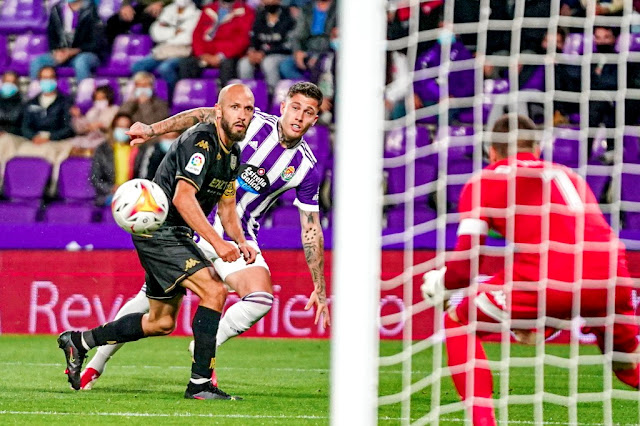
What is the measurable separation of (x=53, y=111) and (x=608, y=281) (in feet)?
25.8

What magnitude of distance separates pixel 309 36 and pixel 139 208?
253 inches

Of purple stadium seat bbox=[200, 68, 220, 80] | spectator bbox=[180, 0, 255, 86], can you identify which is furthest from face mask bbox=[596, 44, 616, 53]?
purple stadium seat bbox=[200, 68, 220, 80]

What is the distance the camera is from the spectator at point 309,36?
458 inches

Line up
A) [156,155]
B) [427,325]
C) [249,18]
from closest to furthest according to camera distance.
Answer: [427,325] → [156,155] → [249,18]

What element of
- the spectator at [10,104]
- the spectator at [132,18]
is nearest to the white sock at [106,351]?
the spectator at [10,104]

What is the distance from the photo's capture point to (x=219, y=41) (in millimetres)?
12086

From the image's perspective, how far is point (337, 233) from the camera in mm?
3273

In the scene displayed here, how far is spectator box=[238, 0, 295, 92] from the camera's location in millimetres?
A: 11867

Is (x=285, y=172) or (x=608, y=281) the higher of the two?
(x=285, y=172)

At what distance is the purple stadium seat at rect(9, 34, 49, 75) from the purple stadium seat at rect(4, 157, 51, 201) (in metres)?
1.90

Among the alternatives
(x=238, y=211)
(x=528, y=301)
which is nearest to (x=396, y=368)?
(x=238, y=211)

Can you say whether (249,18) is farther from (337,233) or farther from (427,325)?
(337,233)

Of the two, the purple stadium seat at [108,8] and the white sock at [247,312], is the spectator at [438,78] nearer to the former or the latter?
the white sock at [247,312]

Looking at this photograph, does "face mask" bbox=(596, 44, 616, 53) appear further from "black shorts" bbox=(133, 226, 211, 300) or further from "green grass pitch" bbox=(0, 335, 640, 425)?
"black shorts" bbox=(133, 226, 211, 300)
